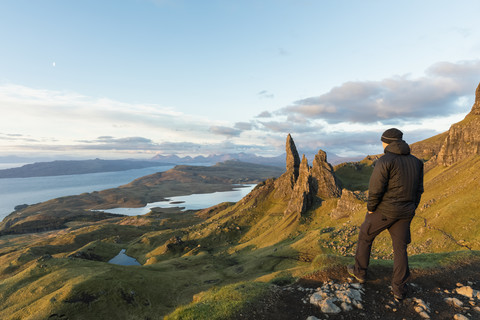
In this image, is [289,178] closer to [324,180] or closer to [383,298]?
[324,180]

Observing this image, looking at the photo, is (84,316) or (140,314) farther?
(140,314)

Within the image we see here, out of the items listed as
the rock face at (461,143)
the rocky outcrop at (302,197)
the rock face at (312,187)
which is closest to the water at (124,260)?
the rock face at (312,187)

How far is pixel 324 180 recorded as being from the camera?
3807 inches

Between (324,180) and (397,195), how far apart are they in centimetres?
9328

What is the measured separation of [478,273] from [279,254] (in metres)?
44.7

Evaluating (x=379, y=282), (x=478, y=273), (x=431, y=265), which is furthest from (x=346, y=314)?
(x=478, y=273)

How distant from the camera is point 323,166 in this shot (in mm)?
99688

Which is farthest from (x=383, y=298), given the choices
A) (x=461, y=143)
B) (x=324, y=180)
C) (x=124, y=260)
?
(x=124, y=260)

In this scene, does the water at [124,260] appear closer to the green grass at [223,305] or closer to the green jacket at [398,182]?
the green grass at [223,305]

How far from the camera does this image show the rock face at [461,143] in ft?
208

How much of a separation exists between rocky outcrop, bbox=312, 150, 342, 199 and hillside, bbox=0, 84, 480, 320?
0.43 meters

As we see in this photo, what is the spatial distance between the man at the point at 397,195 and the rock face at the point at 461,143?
3007 inches

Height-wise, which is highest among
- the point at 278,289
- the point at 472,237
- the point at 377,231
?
the point at 377,231

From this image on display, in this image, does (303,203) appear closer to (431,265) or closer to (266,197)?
(266,197)
